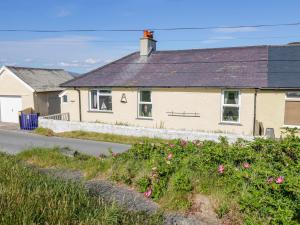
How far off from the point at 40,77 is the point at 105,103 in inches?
401

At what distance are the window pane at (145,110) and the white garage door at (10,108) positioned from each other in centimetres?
1172

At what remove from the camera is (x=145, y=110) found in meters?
17.4

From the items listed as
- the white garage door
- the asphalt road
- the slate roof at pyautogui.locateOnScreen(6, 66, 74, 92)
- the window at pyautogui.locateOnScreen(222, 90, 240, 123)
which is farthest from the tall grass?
the white garage door

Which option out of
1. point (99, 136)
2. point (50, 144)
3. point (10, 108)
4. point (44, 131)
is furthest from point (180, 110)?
point (10, 108)

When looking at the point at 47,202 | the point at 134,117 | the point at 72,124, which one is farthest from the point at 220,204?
the point at 72,124

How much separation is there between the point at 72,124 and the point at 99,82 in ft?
10.6

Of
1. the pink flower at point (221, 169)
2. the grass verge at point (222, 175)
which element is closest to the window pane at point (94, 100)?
the grass verge at point (222, 175)

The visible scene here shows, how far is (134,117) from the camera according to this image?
17.5 meters

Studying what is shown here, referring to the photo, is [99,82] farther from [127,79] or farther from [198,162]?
[198,162]

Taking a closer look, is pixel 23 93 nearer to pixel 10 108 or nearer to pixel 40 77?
pixel 10 108

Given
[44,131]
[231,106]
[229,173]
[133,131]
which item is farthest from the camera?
[44,131]

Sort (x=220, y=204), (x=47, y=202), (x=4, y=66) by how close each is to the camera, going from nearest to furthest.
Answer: (x=47, y=202), (x=220, y=204), (x=4, y=66)

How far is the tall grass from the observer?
4.72 metres

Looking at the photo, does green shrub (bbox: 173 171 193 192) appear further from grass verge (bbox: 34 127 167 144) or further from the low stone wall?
grass verge (bbox: 34 127 167 144)
